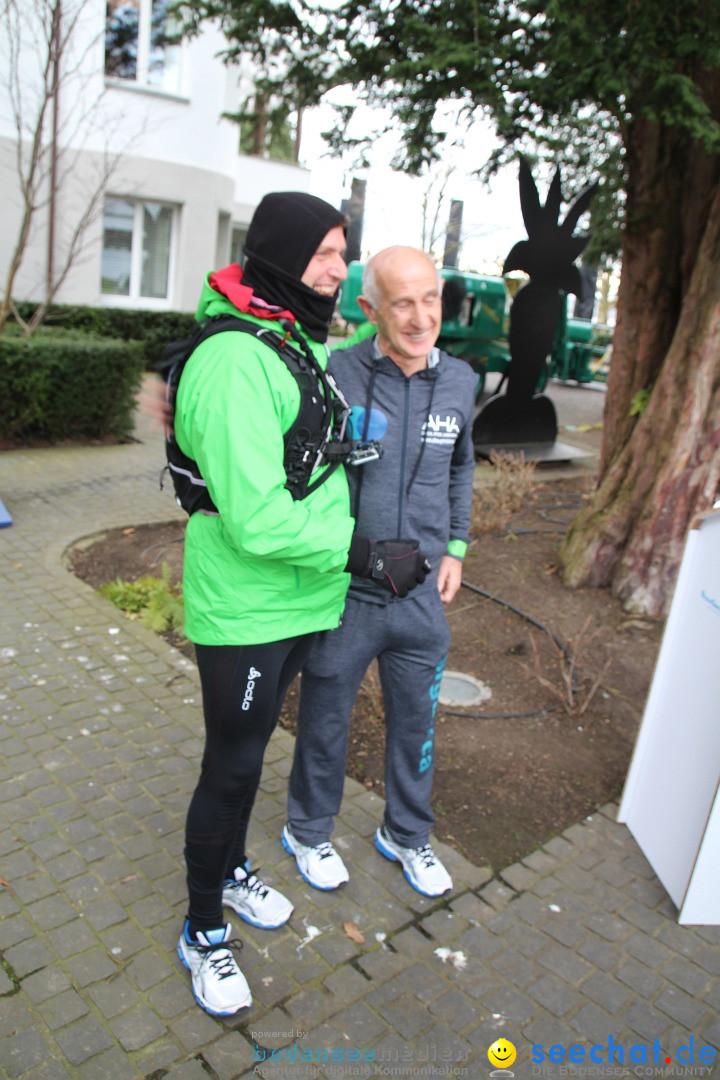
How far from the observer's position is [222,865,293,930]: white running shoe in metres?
2.72

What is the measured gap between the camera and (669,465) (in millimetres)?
5406

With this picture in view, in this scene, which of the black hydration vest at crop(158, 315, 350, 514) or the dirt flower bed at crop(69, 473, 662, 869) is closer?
the black hydration vest at crop(158, 315, 350, 514)

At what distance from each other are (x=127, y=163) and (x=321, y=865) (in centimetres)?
1331

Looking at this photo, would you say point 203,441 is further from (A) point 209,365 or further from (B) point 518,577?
(B) point 518,577

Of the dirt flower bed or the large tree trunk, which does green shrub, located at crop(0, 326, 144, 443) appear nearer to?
the dirt flower bed

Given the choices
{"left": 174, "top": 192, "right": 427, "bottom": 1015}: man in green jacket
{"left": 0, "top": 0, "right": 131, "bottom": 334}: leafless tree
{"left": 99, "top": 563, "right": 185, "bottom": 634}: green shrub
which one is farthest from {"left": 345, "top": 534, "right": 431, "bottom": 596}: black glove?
{"left": 0, "top": 0, "right": 131, "bottom": 334}: leafless tree

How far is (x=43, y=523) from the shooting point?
6.63 meters

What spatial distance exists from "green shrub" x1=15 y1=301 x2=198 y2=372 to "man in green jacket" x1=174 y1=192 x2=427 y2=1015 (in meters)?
11.4

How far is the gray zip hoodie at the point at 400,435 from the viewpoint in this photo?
2592mm

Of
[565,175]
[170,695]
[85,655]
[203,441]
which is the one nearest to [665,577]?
[170,695]

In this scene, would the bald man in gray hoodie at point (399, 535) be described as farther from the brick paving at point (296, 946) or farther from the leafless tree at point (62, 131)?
the leafless tree at point (62, 131)

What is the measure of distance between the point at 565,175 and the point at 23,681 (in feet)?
23.2

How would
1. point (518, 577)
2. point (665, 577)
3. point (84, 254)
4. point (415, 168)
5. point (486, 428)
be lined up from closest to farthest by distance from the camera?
point (665, 577), point (518, 577), point (415, 168), point (486, 428), point (84, 254)

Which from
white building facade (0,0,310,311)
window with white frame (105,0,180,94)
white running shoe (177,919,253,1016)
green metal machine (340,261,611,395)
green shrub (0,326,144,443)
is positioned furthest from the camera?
green metal machine (340,261,611,395)
